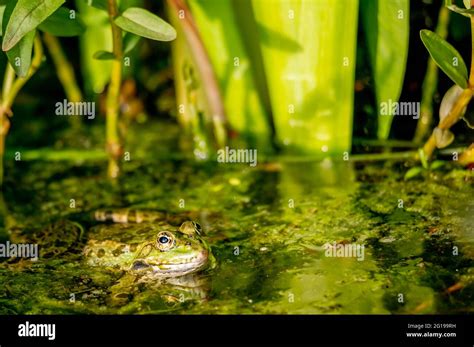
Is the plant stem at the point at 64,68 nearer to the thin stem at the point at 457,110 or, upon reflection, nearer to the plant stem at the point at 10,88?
the plant stem at the point at 10,88

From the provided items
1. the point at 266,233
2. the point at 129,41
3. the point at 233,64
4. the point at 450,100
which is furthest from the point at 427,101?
the point at 129,41

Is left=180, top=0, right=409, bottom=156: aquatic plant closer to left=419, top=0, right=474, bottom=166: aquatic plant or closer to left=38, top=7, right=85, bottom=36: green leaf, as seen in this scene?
left=419, top=0, right=474, bottom=166: aquatic plant

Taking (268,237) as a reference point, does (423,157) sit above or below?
above

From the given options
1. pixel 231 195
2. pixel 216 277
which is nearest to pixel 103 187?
pixel 231 195

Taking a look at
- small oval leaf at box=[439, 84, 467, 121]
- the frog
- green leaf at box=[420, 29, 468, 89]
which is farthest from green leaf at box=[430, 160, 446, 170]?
the frog

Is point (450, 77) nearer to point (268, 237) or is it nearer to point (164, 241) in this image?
point (268, 237)

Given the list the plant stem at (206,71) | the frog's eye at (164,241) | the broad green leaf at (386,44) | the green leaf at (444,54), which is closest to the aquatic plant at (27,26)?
the plant stem at (206,71)
